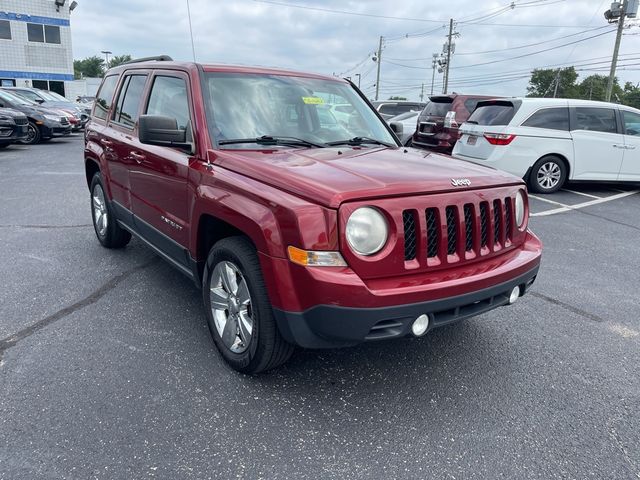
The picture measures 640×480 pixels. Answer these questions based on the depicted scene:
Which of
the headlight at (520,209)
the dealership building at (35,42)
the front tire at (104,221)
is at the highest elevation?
the dealership building at (35,42)

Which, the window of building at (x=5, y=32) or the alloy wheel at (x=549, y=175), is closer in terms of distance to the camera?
the alloy wheel at (x=549, y=175)

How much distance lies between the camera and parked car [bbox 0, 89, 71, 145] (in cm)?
1562

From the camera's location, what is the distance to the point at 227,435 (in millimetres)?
2484

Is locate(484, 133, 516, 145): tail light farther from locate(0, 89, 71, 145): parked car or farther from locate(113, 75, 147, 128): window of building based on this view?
locate(0, 89, 71, 145): parked car

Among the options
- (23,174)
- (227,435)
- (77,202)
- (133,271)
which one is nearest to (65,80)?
(23,174)

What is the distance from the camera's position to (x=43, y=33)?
40500 millimetres

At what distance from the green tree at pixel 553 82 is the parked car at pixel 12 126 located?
76.8 metres

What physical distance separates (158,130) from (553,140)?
7.93 m

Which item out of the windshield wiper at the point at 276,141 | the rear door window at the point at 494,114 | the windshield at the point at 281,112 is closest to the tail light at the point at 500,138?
the rear door window at the point at 494,114

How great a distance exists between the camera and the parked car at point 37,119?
15.6 m

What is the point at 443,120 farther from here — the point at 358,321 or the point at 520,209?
the point at 358,321

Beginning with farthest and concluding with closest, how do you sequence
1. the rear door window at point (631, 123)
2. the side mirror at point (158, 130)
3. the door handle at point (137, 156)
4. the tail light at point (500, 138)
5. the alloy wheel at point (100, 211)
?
the rear door window at point (631, 123)
the tail light at point (500, 138)
the alloy wheel at point (100, 211)
the door handle at point (137, 156)
the side mirror at point (158, 130)

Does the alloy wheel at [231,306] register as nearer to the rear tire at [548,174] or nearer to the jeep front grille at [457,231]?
the jeep front grille at [457,231]

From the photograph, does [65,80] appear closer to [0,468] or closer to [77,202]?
[77,202]
